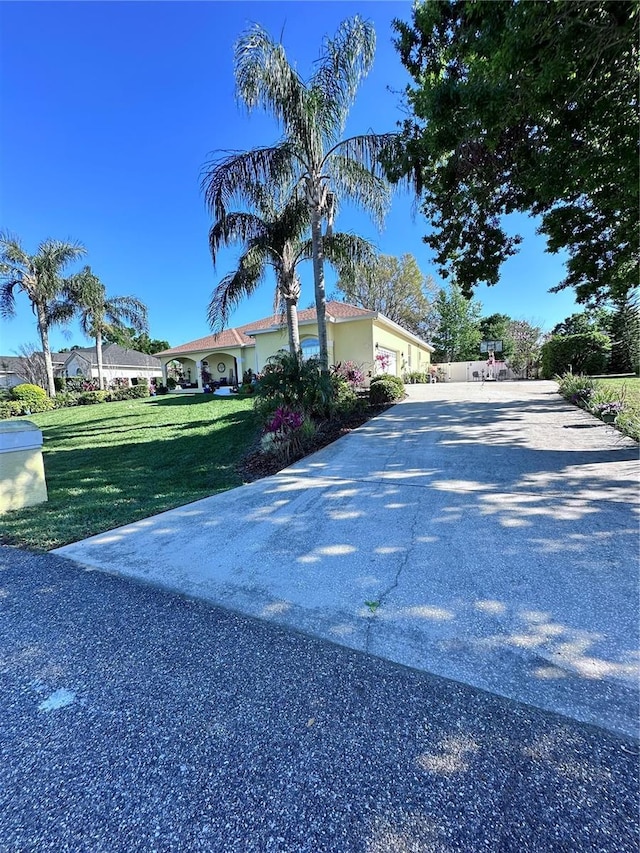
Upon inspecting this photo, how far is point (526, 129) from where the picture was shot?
6.09 metres

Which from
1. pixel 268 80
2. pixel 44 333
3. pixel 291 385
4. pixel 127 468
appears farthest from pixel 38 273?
pixel 291 385

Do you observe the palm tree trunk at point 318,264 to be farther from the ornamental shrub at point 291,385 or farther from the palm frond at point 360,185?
the ornamental shrub at point 291,385

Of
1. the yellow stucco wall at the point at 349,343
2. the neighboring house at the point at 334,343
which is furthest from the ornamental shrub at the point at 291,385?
the yellow stucco wall at the point at 349,343

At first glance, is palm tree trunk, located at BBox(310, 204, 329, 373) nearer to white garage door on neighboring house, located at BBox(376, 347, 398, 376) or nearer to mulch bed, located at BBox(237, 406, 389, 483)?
mulch bed, located at BBox(237, 406, 389, 483)

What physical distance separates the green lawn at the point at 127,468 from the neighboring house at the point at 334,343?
3.55m

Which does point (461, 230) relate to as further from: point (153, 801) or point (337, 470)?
point (153, 801)

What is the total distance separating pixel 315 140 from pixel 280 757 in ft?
38.1

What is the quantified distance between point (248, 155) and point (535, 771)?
11.8m

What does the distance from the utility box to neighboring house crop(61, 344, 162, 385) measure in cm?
3499

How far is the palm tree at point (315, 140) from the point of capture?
8.59m

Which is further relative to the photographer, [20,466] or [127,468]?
[127,468]

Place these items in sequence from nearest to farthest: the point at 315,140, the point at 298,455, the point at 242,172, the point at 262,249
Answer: the point at 298,455
the point at 315,140
the point at 242,172
the point at 262,249

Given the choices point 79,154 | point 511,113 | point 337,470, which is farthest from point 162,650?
point 79,154

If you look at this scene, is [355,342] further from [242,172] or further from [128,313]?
[128,313]
